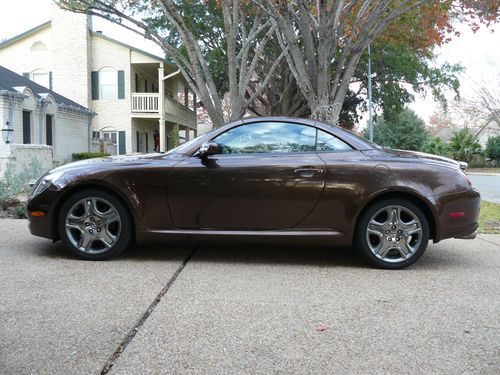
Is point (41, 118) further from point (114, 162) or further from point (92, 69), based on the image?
point (114, 162)

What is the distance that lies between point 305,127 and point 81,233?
2565mm

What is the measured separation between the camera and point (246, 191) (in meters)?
4.96

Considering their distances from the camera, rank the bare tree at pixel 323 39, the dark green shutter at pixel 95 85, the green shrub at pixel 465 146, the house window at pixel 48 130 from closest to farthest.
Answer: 1. the bare tree at pixel 323 39
2. the house window at pixel 48 130
3. the dark green shutter at pixel 95 85
4. the green shrub at pixel 465 146

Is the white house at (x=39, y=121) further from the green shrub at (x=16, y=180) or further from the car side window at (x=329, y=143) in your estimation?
the car side window at (x=329, y=143)

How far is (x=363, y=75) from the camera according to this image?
29234mm

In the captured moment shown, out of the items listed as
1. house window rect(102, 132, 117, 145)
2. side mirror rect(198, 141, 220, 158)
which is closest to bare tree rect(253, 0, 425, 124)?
side mirror rect(198, 141, 220, 158)

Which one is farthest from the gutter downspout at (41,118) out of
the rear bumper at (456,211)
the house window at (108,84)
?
the rear bumper at (456,211)

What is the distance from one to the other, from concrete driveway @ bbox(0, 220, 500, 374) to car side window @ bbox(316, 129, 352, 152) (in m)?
1.21

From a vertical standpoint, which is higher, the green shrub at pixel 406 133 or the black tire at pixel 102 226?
the green shrub at pixel 406 133

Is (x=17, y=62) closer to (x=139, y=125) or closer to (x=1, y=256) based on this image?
(x=139, y=125)

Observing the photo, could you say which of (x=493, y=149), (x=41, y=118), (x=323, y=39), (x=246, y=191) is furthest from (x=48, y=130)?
(x=493, y=149)

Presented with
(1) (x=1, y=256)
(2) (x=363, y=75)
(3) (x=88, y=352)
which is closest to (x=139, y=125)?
(2) (x=363, y=75)

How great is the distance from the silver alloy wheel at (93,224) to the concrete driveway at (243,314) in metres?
0.20

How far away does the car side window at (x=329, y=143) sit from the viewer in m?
5.11
